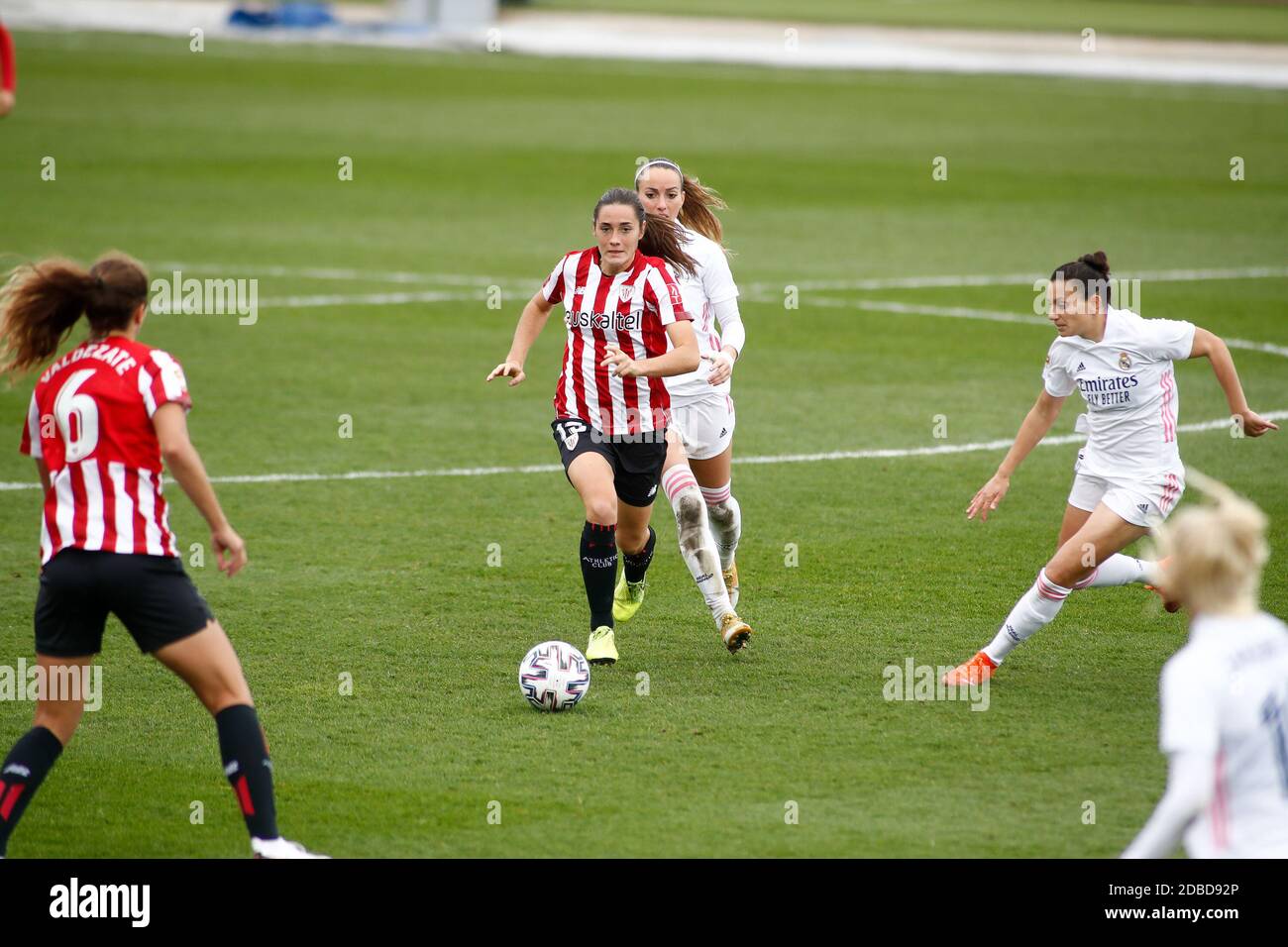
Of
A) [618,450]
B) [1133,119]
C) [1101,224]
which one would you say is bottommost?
[618,450]

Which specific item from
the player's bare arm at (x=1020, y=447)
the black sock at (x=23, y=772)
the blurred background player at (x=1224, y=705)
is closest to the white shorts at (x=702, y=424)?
the player's bare arm at (x=1020, y=447)

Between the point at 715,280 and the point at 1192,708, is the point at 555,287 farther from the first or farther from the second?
the point at 1192,708

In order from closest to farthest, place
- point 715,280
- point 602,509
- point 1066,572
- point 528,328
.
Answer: point 1066,572 < point 602,509 < point 528,328 < point 715,280

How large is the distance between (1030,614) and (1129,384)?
119 centimetres

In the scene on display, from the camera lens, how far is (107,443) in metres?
5.95

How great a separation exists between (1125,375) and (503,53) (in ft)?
143

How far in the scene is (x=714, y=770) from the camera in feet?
23.7

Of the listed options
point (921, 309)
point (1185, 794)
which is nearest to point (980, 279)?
point (921, 309)

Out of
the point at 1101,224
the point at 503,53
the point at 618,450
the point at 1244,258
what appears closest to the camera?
the point at 618,450

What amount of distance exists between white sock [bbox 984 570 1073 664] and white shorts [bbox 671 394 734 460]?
199cm

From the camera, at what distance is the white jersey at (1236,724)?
14.6 feet
